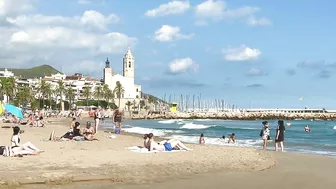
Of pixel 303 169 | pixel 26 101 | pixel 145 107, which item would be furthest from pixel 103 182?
pixel 145 107

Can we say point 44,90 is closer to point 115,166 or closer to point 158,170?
point 115,166

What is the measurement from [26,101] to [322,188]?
377 feet

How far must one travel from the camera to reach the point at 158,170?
10781 millimetres

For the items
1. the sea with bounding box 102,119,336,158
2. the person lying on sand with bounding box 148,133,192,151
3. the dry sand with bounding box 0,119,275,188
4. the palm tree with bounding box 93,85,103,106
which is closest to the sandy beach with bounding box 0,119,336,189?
the dry sand with bounding box 0,119,275,188

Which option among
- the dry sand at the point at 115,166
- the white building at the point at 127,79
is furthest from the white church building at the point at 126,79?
the dry sand at the point at 115,166

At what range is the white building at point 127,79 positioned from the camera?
174 m

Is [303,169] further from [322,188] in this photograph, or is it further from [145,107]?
[145,107]

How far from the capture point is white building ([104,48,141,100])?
174 m

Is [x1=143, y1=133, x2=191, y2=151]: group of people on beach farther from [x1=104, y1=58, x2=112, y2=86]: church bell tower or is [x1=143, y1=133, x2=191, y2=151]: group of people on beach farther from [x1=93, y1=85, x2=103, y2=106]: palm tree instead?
[x1=104, y1=58, x2=112, y2=86]: church bell tower

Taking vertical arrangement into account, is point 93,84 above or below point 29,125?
above

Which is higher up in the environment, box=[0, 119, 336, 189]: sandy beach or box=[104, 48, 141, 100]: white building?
box=[104, 48, 141, 100]: white building

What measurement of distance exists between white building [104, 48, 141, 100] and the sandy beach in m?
156

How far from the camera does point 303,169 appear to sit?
492 inches

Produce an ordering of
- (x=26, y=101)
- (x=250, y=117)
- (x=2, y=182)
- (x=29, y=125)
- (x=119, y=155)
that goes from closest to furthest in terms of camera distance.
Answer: (x=2, y=182) → (x=119, y=155) → (x=29, y=125) → (x=26, y=101) → (x=250, y=117)
